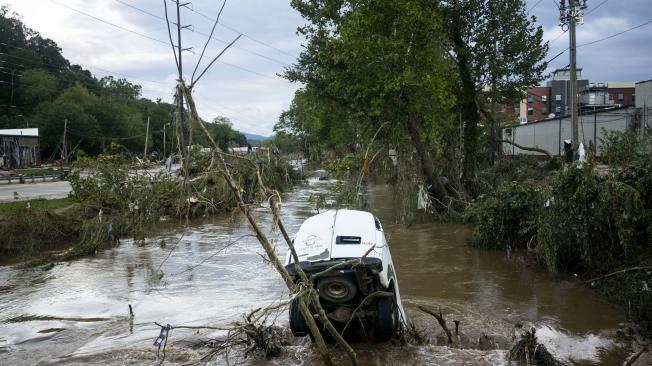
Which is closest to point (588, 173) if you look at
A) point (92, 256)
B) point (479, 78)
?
point (92, 256)

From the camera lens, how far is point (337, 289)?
248 inches

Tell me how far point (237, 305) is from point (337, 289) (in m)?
4.26

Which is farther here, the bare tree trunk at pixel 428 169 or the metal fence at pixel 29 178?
the metal fence at pixel 29 178

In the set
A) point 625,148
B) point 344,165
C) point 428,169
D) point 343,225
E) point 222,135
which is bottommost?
point 343,225

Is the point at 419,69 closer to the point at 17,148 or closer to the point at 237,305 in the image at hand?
the point at 237,305

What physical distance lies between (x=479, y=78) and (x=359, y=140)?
6.51 metres

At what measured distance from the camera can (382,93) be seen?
1822cm

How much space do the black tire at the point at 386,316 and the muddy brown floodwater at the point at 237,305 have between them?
481mm

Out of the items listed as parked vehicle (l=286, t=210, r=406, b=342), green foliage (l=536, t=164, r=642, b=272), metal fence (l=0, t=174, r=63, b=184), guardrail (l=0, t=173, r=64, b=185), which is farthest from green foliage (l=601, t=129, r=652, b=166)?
metal fence (l=0, t=174, r=63, b=184)

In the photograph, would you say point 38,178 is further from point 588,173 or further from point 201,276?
point 588,173

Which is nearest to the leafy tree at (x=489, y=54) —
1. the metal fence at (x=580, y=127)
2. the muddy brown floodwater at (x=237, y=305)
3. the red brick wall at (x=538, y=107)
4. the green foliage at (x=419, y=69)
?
the green foliage at (x=419, y=69)

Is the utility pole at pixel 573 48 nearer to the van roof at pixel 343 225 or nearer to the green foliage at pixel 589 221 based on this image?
the green foliage at pixel 589 221

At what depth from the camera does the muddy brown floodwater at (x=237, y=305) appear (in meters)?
7.35

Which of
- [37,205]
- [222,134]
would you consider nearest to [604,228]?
[37,205]
